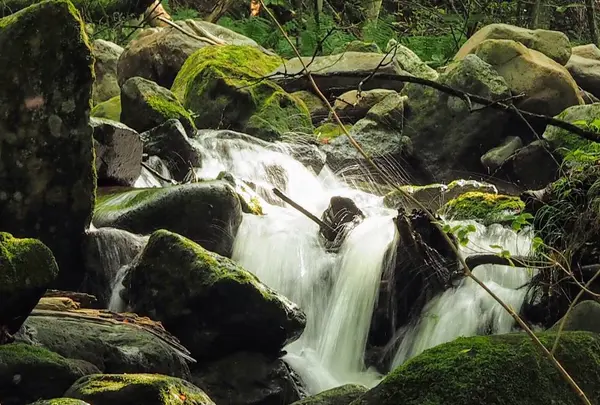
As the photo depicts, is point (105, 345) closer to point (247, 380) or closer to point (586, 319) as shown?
point (247, 380)

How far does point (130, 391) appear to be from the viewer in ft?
10.4

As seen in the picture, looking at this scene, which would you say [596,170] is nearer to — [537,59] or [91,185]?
[91,185]

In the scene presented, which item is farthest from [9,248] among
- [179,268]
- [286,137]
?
[286,137]

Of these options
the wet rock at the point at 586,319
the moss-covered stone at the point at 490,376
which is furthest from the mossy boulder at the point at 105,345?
the wet rock at the point at 586,319

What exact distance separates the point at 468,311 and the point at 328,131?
5.37 m

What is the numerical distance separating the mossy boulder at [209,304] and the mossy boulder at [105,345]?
1.85 feet

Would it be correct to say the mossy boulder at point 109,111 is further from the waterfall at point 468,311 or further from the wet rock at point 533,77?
the waterfall at point 468,311

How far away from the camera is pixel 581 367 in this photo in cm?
300

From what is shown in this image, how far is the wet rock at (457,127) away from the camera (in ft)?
31.8

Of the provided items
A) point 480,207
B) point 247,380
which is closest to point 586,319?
point 247,380

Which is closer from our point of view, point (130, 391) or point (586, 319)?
point (130, 391)

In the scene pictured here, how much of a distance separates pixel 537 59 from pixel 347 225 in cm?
459

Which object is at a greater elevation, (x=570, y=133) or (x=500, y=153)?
(x=570, y=133)

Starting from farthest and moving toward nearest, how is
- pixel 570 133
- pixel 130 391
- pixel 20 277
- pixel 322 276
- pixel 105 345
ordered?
1. pixel 570 133
2. pixel 322 276
3. pixel 105 345
4. pixel 20 277
5. pixel 130 391
